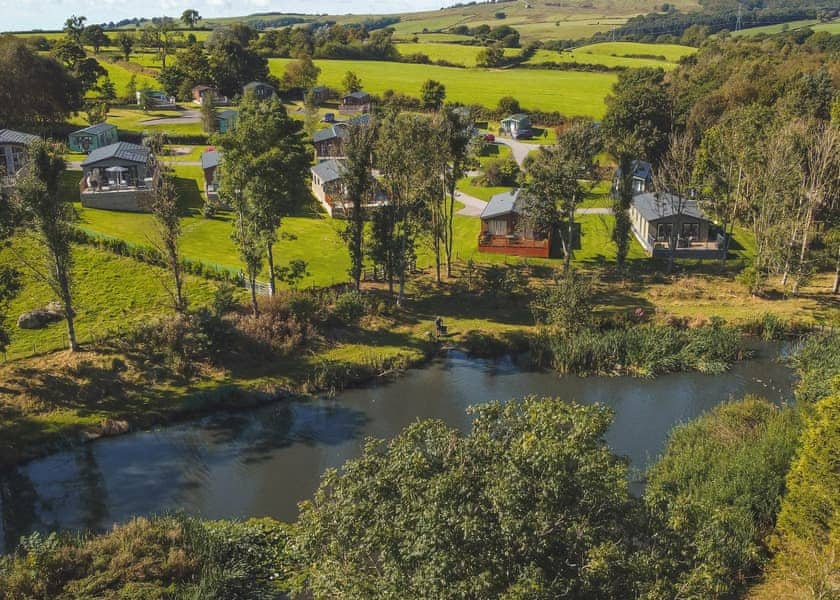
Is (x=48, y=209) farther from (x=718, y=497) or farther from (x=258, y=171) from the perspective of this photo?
(x=718, y=497)

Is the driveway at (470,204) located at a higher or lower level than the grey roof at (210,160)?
lower

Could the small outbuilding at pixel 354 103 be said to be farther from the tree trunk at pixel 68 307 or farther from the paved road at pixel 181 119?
the tree trunk at pixel 68 307

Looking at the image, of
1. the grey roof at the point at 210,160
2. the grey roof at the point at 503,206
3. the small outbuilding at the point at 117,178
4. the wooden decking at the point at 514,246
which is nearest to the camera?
the wooden decking at the point at 514,246

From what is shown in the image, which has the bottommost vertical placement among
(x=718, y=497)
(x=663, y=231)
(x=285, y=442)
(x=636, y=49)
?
(x=285, y=442)

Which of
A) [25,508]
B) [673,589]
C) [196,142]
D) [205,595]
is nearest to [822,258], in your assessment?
[673,589]

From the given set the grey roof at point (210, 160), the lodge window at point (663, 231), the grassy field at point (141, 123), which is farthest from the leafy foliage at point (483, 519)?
the grassy field at point (141, 123)

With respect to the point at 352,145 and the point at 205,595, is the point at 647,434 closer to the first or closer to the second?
Result: the point at 205,595

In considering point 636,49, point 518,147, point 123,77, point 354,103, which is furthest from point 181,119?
point 636,49
